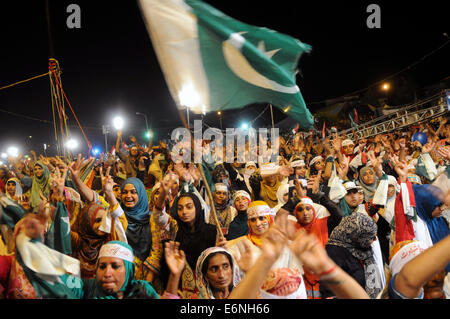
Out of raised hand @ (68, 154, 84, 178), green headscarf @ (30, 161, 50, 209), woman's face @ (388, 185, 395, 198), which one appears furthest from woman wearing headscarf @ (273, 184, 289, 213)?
green headscarf @ (30, 161, 50, 209)

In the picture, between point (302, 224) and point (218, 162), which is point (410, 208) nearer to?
point (302, 224)

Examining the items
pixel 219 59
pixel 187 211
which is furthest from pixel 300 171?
pixel 219 59

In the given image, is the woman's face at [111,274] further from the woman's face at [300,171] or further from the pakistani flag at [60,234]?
the woman's face at [300,171]

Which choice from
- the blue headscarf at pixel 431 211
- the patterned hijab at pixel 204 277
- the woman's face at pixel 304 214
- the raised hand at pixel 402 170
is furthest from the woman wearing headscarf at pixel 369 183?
the patterned hijab at pixel 204 277

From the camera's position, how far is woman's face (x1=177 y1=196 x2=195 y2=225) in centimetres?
319

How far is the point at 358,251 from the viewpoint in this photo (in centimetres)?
266

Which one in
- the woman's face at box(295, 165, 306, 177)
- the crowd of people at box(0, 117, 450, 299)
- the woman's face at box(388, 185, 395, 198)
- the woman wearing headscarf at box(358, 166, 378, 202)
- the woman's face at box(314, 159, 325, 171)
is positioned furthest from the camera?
the woman's face at box(314, 159, 325, 171)

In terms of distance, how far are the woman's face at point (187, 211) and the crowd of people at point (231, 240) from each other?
0.4 inches

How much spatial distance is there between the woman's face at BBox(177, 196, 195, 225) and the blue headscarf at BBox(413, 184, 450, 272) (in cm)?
255

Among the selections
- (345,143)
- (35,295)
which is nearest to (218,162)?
(345,143)

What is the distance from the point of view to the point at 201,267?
7.81 feet

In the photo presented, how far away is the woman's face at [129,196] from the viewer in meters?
3.41

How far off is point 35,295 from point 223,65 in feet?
7.38

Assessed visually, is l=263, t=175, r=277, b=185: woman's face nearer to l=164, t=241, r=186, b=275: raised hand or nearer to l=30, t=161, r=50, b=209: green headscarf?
l=164, t=241, r=186, b=275: raised hand
